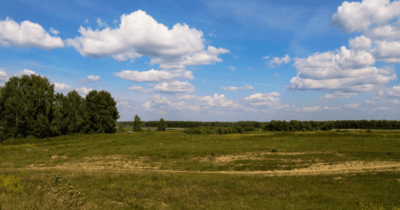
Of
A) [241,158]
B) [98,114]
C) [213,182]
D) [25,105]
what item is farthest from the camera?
[98,114]

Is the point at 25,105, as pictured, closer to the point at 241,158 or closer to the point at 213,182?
the point at 241,158

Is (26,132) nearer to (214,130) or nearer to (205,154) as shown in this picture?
(205,154)

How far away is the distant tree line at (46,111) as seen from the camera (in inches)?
2783

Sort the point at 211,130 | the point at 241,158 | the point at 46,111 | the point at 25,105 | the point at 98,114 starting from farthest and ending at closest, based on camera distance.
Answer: the point at 211,130 < the point at 98,114 < the point at 46,111 < the point at 25,105 < the point at 241,158

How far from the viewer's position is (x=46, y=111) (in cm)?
7681

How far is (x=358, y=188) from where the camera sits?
67.7 feet

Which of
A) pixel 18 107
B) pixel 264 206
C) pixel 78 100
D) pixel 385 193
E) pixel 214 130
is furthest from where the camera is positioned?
pixel 214 130

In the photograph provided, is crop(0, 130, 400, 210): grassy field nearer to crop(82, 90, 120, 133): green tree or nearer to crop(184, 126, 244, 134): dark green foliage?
crop(82, 90, 120, 133): green tree

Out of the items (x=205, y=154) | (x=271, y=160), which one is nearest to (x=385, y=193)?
(x=271, y=160)

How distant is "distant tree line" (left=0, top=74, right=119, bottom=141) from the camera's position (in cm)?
7069

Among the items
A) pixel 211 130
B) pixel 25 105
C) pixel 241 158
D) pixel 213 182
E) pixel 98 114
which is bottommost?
pixel 213 182

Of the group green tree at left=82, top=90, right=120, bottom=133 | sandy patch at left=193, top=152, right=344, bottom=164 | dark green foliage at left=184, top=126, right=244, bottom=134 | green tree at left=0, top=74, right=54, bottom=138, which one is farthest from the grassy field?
dark green foliage at left=184, top=126, right=244, bottom=134

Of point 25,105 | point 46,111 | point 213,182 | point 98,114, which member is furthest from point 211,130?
point 213,182

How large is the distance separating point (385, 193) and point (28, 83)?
321 ft
